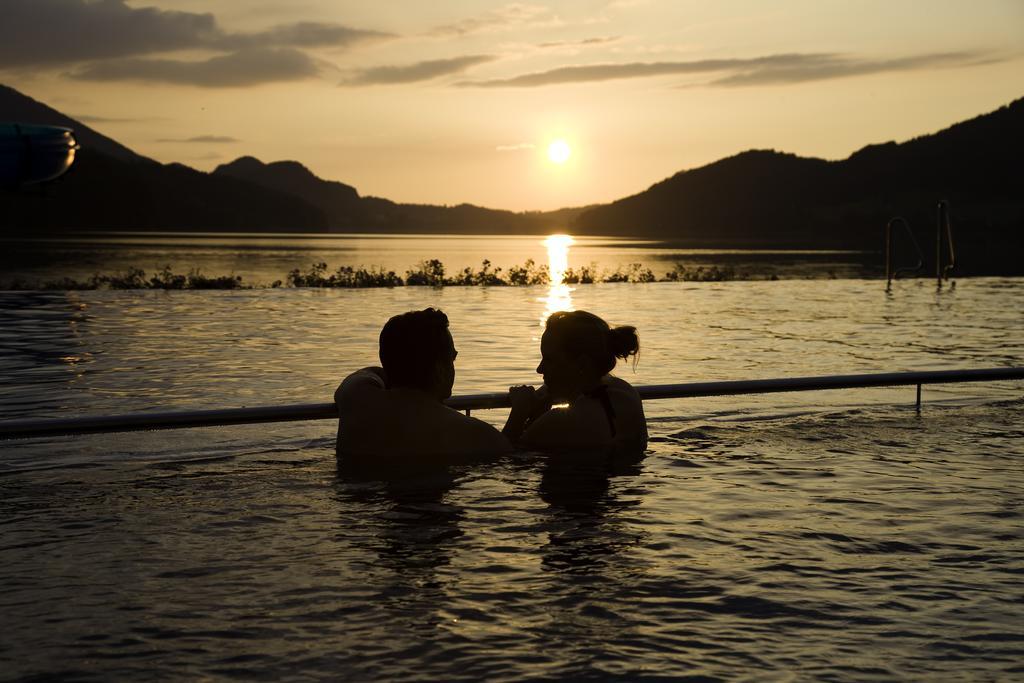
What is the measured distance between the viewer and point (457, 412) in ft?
25.4

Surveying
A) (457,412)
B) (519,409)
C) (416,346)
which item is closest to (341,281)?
(519,409)

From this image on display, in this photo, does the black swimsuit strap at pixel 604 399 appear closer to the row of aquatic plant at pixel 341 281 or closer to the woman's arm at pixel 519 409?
the woman's arm at pixel 519 409

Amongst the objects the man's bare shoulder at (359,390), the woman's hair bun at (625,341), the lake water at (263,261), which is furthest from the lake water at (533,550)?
the lake water at (263,261)

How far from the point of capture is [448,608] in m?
4.97

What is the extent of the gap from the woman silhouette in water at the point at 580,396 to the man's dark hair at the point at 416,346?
77cm

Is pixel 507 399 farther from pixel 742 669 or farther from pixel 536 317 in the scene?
pixel 536 317

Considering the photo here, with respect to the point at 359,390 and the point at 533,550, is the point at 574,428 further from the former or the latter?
the point at 533,550

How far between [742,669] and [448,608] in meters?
1.39

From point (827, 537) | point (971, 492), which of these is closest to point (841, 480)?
point (971, 492)

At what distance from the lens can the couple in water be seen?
23.8 feet

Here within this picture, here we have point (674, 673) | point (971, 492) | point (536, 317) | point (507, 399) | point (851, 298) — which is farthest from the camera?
point (851, 298)

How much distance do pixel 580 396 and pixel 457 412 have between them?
0.98 m

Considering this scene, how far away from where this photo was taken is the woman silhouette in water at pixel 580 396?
25.4ft

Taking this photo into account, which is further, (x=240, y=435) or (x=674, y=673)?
(x=240, y=435)
